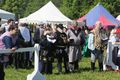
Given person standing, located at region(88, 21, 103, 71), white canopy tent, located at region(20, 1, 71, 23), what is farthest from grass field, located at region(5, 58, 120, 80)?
white canopy tent, located at region(20, 1, 71, 23)

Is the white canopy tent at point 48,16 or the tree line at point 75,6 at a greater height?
the tree line at point 75,6

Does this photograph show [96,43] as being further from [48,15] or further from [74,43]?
[48,15]

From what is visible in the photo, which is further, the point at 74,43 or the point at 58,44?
the point at 74,43

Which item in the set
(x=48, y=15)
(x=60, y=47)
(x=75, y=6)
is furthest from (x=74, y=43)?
(x=75, y=6)

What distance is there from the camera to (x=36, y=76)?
801 cm

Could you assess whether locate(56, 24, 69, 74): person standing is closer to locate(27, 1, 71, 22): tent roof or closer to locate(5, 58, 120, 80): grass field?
locate(5, 58, 120, 80): grass field

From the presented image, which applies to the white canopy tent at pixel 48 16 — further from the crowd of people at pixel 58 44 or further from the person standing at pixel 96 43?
the person standing at pixel 96 43

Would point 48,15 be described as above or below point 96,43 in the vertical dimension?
above

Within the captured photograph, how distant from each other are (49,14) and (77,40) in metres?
16.9

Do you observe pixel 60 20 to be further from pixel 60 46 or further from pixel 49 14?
pixel 60 46

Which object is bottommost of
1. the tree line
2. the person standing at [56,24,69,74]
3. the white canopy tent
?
the person standing at [56,24,69,74]

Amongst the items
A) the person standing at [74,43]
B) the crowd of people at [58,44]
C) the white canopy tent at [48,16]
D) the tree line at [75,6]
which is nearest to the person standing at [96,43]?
the crowd of people at [58,44]

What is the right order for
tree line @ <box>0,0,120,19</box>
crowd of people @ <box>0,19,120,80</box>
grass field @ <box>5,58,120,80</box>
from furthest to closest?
tree line @ <box>0,0,120,19</box>
crowd of people @ <box>0,19,120,80</box>
grass field @ <box>5,58,120,80</box>

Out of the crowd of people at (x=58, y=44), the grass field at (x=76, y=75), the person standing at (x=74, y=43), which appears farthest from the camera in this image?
the person standing at (x=74, y=43)
